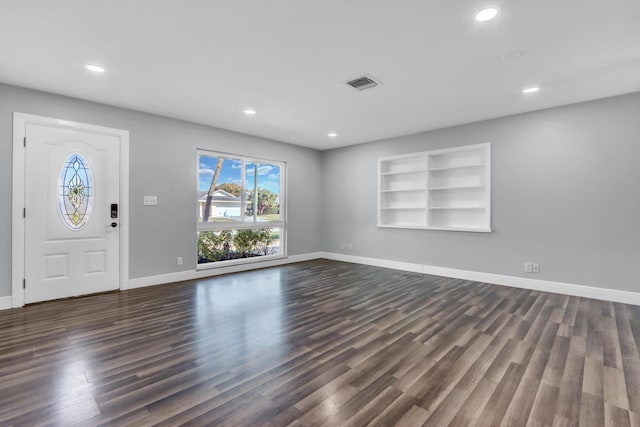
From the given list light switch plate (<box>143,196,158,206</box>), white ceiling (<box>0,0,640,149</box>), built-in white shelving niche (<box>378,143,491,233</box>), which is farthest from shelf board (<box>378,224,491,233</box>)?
light switch plate (<box>143,196,158,206</box>)

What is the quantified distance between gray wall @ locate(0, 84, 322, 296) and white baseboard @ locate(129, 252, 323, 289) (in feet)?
0.28

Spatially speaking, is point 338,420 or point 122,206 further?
point 122,206

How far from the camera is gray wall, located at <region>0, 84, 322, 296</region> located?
358 cm

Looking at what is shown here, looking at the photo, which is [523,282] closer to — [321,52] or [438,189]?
[438,189]

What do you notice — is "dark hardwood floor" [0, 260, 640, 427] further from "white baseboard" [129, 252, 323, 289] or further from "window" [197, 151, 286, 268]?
"window" [197, 151, 286, 268]

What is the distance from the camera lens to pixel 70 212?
4.01m

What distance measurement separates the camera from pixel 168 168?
485cm

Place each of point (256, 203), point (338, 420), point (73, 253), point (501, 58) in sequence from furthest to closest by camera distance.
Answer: point (256, 203) < point (73, 253) < point (501, 58) < point (338, 420)

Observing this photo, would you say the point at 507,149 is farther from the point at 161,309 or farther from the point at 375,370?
the point at 161,309

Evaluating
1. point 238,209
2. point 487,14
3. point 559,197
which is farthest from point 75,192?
point 559,197

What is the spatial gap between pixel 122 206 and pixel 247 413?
3.78 m

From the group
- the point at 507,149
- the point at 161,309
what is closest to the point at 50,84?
the point at 161,309

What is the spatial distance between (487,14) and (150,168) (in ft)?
14.9

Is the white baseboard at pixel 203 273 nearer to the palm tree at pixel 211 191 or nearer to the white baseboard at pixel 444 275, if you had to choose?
the white baseboard at pixel 444 275
